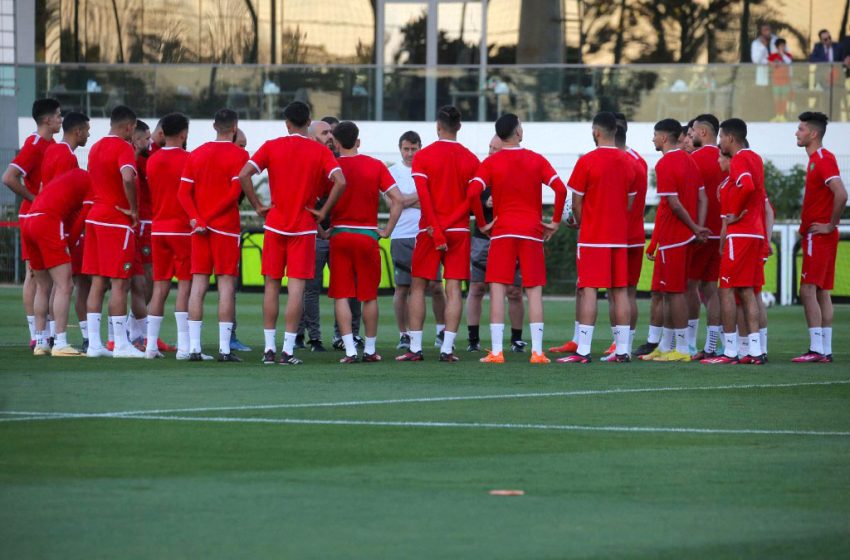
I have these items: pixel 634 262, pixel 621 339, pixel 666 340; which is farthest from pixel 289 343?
pixel 666 340

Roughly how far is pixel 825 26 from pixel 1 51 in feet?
70.3

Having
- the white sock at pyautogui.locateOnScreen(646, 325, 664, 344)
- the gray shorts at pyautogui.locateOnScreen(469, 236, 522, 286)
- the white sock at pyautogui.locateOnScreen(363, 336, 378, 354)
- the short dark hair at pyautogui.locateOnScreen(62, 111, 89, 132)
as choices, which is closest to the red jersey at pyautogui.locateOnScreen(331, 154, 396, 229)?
the white sock at pyautogui.locateOnScreen(363, 336, 378, 354)

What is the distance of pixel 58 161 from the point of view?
49.2 feet

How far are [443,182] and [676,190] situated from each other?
232 centimetres

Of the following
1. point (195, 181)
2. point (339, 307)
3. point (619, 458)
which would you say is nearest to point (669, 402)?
point (619, 458)

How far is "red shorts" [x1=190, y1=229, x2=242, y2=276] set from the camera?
1405cm

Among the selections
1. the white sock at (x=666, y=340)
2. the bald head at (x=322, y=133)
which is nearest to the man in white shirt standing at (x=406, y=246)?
the bald head at (x=322, y=133)

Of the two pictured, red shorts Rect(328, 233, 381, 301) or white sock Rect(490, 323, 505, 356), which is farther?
white sock Rect(490, 323, 505, 356)

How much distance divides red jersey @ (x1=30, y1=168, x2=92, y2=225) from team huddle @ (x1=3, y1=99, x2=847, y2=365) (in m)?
0.02

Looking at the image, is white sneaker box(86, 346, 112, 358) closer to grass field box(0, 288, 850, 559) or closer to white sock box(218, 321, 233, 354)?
white sock box(218, 321, 233, 354)

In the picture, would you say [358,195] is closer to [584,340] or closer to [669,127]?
[584,340]

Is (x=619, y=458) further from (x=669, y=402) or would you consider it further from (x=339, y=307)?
(x=339, y=307)

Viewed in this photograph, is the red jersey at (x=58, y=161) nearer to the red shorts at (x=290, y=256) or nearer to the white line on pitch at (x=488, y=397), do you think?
the red shorts at (x=290, y=256)

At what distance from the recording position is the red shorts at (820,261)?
14625 millimetres
